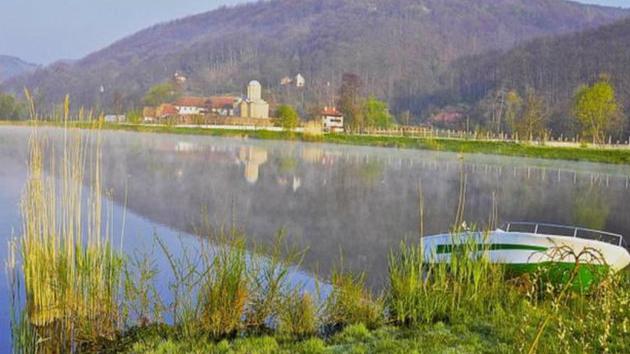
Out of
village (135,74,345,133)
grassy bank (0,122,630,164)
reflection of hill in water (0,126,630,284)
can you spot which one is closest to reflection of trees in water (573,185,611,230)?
reflection of hill in water (0,126,630,284)

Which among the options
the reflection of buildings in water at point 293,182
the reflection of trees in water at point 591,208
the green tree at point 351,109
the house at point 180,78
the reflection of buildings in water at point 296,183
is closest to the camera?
the reflection of trees in water at point 591,208

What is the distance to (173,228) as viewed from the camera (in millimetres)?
9992

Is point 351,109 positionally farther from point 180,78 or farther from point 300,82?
point 180,78

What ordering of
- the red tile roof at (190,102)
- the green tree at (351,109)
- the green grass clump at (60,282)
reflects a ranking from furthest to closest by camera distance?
the red tile roof at (190,102) < the green tree at (351,109) < the green grass clump at (60,282)

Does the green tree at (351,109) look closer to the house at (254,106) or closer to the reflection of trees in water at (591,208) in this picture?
the house at (254,106)

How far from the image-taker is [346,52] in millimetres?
132375

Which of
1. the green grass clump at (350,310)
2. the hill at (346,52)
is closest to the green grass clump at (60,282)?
the green grass clump at (350,310)

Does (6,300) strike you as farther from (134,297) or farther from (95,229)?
(134,297)

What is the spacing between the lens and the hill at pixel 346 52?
116188mm

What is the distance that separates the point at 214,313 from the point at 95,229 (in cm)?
160

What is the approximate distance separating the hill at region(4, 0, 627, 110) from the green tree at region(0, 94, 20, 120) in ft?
71.8

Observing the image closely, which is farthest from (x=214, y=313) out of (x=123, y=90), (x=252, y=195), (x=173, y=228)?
(x=123, y=90)

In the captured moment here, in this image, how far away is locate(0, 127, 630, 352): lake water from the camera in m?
9.39

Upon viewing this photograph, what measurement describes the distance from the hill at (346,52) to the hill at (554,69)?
802 centimetres
